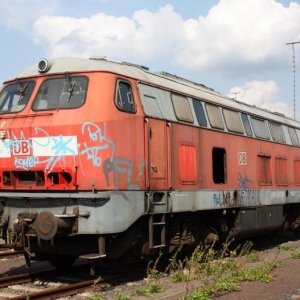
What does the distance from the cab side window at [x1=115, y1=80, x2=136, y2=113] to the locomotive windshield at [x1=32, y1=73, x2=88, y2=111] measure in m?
0.55

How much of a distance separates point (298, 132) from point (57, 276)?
33.3ft

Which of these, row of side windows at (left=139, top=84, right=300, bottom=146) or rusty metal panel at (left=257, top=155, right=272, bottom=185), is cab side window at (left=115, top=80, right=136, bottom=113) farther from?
rusty metal panel at (left=257, top=155, right=272, bottom=185)

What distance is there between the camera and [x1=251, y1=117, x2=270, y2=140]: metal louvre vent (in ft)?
43.9

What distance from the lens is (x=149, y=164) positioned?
8.80 metres

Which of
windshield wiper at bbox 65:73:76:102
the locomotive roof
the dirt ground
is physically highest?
the locomotive roof

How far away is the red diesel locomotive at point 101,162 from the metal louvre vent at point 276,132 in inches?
172

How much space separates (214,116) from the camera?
11305 mm

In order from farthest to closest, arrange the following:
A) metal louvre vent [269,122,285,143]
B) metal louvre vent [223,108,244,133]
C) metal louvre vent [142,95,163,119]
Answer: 1. metal louvre vent [269,122,285,143]
2. metal louvre vent [223,108,244,133]
3. metal louvre vent [142,95,163,119]

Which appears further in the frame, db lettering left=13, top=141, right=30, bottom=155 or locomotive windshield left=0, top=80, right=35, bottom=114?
locomotive windshield left=0, top=80, right=35, bottom=114

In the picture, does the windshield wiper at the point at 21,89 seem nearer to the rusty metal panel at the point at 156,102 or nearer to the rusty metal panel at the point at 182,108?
the rusty metal panel at the point at 156,102

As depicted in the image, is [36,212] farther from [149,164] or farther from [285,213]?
[285,213]

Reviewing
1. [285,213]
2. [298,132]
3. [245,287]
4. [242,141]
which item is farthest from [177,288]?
[298,132]

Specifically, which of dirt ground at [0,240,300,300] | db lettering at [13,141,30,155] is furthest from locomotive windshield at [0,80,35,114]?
dirt ground at [0,240,300,300]

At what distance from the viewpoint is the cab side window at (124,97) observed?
8.52 m
